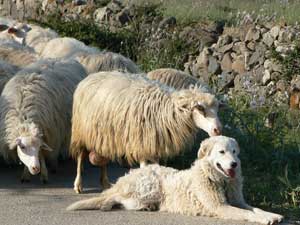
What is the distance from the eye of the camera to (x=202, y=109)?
9141 millimetres

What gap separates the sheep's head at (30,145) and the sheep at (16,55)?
95.9 inches

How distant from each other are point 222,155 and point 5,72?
4.05 metres

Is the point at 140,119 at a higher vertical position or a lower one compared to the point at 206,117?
lower

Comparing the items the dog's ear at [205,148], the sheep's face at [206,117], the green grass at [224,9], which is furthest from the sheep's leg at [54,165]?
the green grass at [224,9]

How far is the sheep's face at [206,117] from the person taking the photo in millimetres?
9078

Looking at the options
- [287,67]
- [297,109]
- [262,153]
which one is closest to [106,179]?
[262,153]

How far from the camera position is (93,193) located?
938 cm

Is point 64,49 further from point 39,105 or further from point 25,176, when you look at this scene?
point 25,176

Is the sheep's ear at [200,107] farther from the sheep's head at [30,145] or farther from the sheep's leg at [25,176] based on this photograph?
the sheep's leg at [25,176]

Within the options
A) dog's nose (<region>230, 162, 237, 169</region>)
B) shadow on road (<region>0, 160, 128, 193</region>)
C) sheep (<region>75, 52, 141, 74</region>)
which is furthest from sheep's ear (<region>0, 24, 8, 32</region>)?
dog's nose (<region>230, 162, 237, 169</region>)

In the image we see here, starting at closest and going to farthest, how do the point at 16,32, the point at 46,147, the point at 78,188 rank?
the point at 78,188, the point at 46,147, the point at 16,32

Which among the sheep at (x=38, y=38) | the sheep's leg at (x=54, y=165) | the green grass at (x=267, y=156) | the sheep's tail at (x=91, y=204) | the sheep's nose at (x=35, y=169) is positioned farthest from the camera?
the sheep at (x=38, y=38)

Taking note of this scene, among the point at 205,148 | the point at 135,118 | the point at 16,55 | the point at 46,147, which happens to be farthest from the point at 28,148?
the point at 16,55

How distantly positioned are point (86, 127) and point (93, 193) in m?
0.72
